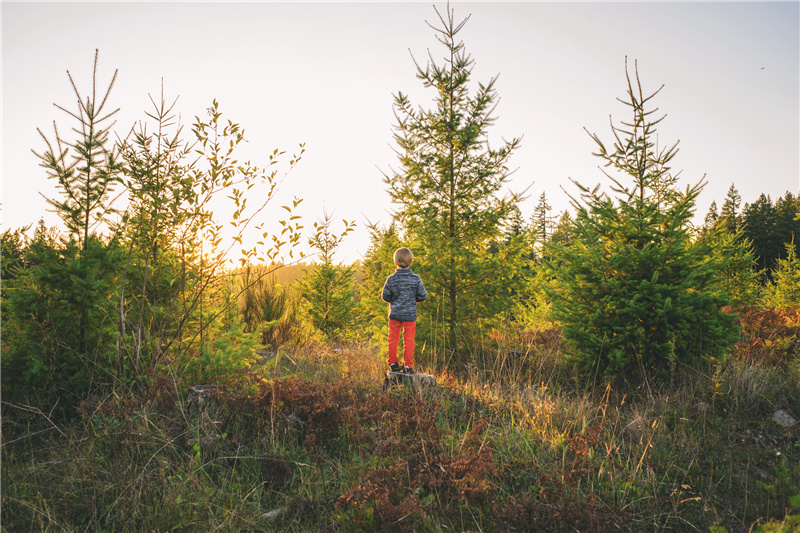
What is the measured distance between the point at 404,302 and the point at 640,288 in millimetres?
3099

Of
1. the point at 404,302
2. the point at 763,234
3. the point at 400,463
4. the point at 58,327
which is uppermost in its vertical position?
the point at 763,234

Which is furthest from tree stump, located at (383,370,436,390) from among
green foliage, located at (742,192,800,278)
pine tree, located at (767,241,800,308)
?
green foliage, located at (742,192,800,278)

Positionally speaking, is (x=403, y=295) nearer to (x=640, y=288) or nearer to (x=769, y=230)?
(x=640, y=288)

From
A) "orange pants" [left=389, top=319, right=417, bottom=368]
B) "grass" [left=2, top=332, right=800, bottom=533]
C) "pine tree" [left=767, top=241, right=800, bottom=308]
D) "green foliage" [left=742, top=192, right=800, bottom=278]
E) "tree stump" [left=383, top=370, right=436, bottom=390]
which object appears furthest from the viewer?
"green foliage" [left=742, top=192, right=800, bottom=278]

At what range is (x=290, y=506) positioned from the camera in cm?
286

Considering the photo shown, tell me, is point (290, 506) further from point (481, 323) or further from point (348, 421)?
point (481, 323)

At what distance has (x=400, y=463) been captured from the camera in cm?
297

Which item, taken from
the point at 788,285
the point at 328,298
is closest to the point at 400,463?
the point at 328,298

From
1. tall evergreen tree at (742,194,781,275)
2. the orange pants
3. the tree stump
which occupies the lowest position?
the tree stump

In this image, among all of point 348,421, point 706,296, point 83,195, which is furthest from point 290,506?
point 706,296

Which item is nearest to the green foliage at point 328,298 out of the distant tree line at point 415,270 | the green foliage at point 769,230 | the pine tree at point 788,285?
the distant tree line at point 415,270

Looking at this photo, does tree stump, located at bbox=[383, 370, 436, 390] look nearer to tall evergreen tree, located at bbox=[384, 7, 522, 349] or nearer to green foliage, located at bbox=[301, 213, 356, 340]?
tall evergreen tree, located at bbox=[384, 7, 522, 349]

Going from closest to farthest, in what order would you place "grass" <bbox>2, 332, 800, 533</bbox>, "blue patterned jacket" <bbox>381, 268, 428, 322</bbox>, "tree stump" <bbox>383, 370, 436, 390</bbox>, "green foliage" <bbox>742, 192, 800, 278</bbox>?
"grass" <bbox>2, 332, 800, 533</bbox> < "tree stump" <bbox>383, 370, 436, 390</bbox> < "blue patterned jacket" <bbox>381, 268, 428, 322</bbox> < "green foliage" <bbox>742, 192, 800, 278</bbox>

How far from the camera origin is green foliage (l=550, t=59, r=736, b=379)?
4.96 metres
